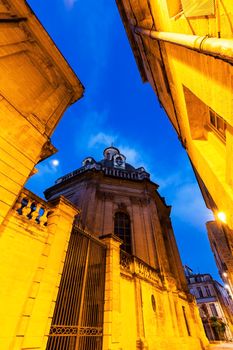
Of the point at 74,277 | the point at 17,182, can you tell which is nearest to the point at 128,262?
the point at 74,277

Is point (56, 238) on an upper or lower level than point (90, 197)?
lower

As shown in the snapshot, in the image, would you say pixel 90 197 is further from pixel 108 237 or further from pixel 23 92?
pixel 23 92

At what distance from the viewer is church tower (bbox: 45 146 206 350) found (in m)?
6.81

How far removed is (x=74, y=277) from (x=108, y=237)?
7.52ft

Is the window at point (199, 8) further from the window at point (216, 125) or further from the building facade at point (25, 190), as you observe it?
the building facade at point (25, 190)

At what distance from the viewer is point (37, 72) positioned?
24.3 feet

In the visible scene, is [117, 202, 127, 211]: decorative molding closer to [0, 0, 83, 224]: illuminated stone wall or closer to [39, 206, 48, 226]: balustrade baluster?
[0, 0, 83, 224]: illuminated stone wall

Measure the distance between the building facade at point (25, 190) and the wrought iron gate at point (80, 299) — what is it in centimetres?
84

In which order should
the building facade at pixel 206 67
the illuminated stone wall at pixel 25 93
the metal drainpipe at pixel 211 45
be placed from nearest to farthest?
the metal drainpipe at pixel 211 45, the building facade at pixel 206 67, the illuminated stone wall at pixel 25 93

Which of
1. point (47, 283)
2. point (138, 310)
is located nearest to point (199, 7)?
point (47, 283)

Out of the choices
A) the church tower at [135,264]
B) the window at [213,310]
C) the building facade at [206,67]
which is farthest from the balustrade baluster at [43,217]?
the window at [213,310]

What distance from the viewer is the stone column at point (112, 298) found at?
5.63 meters

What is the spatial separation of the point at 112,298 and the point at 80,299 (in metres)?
1.24

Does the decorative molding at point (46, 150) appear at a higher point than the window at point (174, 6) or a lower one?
lower
